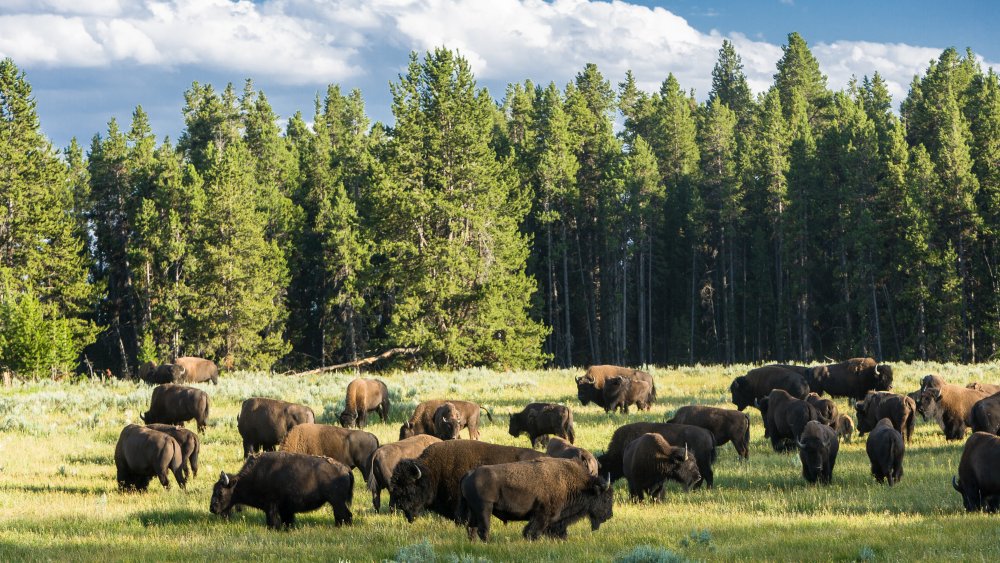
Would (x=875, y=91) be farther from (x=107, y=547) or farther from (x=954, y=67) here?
(x=107, y=547)

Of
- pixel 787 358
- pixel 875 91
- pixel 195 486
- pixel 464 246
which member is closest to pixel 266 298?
pixel 464 246

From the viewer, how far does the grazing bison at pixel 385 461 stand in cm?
1405

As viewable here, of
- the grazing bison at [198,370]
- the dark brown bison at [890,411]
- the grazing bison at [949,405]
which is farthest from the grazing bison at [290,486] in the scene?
the grazing bison at [198,370]

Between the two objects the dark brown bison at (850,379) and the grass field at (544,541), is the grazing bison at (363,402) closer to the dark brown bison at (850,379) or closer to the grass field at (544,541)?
the grass field at (544,541)

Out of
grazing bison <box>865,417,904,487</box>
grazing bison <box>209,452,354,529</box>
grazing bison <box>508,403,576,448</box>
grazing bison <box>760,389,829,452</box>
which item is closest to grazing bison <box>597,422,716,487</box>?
grazing bison <box>865,417,904,487</box>

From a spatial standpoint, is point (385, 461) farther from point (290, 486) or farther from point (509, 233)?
point (509, 233)

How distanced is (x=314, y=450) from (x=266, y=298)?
48.3 m

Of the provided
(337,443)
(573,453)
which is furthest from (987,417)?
(337,443)

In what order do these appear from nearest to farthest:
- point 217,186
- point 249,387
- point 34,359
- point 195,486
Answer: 1. point 195,486
2. point 249,387
3. point 34,359
4. point 217,186

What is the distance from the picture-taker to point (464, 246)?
5425 cm

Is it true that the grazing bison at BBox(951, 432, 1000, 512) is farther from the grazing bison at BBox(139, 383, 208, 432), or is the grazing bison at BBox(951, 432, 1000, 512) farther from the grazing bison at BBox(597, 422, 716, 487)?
the grazing bison at BBox(139, 383, 208, 432)

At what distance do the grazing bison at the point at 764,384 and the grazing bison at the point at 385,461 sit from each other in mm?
13722

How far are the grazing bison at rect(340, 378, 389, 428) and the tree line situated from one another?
2649 cm

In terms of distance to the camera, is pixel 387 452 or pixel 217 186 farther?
pixel 217 186
